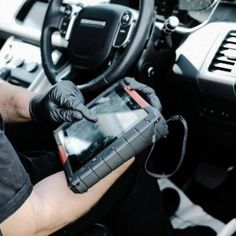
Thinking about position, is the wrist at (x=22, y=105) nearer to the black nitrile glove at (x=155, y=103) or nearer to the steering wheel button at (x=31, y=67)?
the steering wheel button at (x=31, y=67)

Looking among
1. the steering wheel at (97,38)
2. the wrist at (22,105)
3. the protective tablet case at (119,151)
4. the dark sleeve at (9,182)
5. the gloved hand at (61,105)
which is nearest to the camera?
the dark sleeve at (9,182)

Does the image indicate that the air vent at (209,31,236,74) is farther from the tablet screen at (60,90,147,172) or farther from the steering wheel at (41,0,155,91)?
the tablet screen at (60,90,147,172)

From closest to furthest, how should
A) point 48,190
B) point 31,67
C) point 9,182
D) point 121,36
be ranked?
point 9,182 → point 48,190 → point 121,36 → point 31,67

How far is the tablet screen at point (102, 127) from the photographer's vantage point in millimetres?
1068

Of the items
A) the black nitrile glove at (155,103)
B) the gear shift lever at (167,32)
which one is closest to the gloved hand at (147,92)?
the black nitrile glove at (155,103)

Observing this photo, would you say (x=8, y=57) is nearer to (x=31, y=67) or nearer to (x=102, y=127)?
(x=31, y=67)

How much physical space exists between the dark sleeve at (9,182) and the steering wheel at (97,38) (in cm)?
48

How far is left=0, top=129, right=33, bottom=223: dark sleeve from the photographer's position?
901mm

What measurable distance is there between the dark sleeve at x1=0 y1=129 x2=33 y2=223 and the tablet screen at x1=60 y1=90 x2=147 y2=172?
0.17 metres

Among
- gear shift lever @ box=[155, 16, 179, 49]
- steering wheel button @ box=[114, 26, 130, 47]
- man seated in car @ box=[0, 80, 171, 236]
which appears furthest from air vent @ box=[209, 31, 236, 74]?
man seated in car @ box=[0, 80, 171, 236]

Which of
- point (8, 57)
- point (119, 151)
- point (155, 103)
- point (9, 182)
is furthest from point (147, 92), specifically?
point (8, 57)

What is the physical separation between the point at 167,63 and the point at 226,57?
7.3 inches

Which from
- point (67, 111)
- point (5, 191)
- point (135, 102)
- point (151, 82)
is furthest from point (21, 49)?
point (5, 191)

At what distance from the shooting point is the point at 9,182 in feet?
2.99
